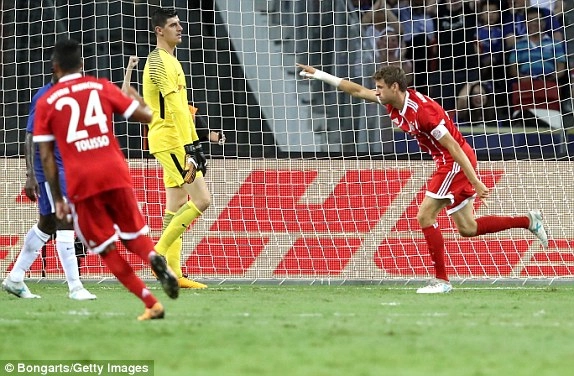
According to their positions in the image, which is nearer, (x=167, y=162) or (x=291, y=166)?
(x=167, y=162)

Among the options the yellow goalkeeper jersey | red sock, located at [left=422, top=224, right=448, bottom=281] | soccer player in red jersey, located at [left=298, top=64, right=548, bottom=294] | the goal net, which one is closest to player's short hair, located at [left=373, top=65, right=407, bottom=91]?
soccer player in red jersey, located at [left=298, top=64, right=548, bottom=294]

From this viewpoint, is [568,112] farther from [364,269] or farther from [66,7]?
[66,7]

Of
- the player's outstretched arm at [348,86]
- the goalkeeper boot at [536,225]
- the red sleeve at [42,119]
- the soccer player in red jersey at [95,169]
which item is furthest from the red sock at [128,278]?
the goalkeeper boot at [536,225]

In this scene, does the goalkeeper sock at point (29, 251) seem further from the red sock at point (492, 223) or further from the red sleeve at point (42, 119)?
the red sock at point (492, 223)

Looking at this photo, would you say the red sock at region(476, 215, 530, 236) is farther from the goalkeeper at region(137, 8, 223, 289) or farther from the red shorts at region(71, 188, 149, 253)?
the red shorts at region(71, 188, 149, 253)

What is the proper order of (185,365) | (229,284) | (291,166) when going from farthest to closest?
(291,166), (229,284), (185,365)

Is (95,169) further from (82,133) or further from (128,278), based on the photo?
(128,278)

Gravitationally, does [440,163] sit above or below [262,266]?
above

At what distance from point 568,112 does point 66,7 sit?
5938mm

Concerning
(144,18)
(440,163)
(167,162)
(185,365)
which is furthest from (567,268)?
(185,365)

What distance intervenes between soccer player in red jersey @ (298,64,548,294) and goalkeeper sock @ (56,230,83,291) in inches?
98.8

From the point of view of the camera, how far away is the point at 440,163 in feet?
34.1

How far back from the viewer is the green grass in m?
5.31

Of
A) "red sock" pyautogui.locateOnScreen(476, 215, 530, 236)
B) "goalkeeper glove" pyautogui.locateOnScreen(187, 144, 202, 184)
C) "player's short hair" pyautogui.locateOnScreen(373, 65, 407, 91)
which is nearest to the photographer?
"player's short hair" pyautogui.locateOnScreen(373, 65, 407, 91)
